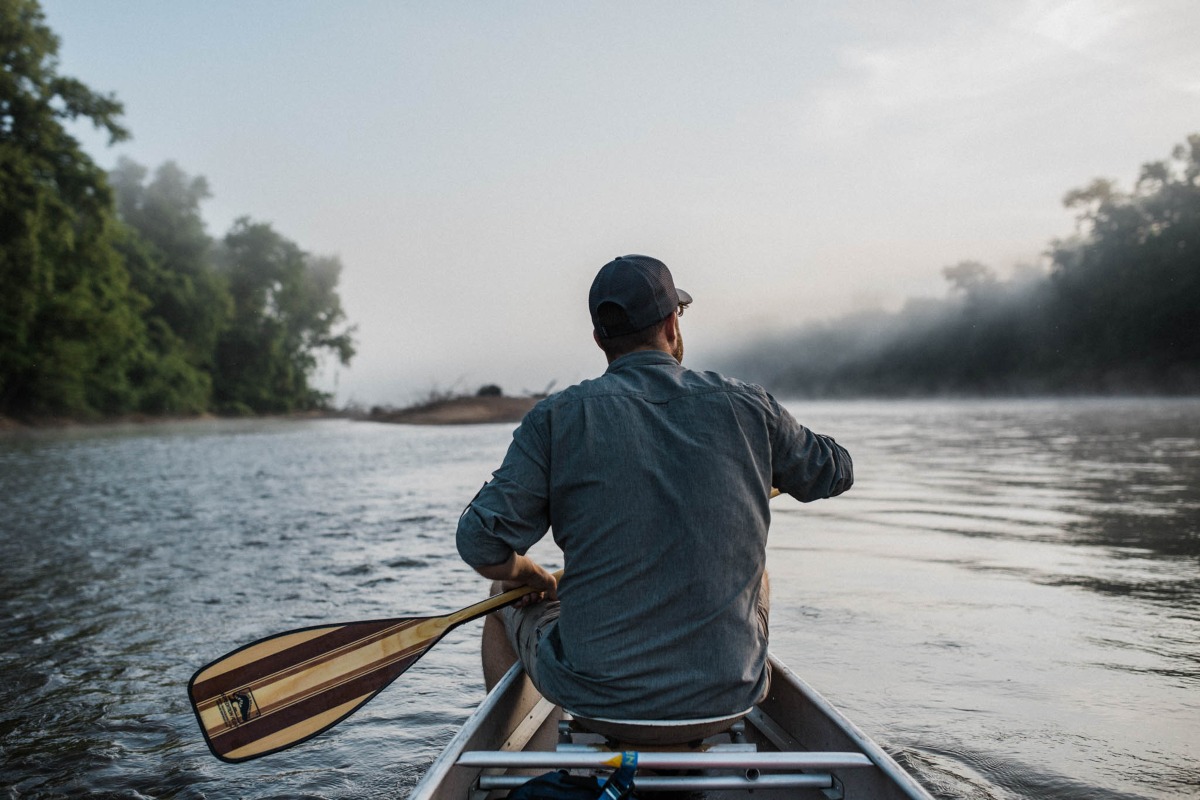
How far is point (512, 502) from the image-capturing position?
1.98 m

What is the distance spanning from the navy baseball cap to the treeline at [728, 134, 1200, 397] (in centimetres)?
5174

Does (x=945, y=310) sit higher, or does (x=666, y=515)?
(x=945, y=310)

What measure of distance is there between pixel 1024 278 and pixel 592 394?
6951 cm

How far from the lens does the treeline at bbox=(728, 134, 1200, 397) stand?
47.0m

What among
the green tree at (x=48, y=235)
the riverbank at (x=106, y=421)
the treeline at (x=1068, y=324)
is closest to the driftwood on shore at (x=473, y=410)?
the green tree at (x=48, y=235)

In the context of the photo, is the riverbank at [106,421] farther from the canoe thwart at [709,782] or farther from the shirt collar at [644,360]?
the shirt collar at [644,360]

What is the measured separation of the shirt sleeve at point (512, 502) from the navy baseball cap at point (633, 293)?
1.09 feet

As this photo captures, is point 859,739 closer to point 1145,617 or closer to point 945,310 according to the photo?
point 1145,617

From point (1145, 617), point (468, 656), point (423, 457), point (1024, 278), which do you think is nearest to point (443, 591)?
point (468, 656)

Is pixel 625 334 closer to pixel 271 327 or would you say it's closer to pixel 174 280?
pixel 174 280

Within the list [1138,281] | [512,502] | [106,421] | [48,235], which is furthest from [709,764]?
[1138,281]

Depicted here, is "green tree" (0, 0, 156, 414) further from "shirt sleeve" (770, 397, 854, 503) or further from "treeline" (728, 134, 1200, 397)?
"treeline" (728, 134, 1200, 397)

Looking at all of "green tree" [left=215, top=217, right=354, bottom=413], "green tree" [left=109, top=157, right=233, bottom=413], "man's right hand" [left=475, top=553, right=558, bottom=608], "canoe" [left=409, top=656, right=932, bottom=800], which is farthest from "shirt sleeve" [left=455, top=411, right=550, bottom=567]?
"green tree" [left=215, top=217, right=354, bottom=413]

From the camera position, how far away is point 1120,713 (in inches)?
138
